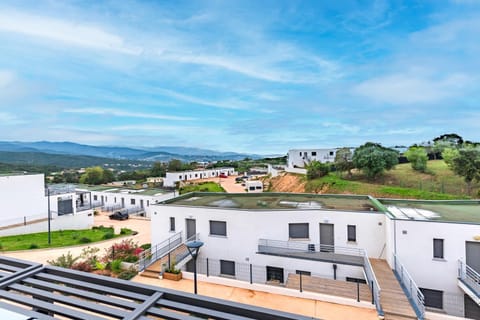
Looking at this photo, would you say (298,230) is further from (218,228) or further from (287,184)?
(287,184)

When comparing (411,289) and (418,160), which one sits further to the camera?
(418,160)

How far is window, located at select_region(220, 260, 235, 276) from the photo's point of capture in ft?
47.8

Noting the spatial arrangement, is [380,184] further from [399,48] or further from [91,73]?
[91,73]

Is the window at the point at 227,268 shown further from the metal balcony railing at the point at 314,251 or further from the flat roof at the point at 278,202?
the flat roof at the point at 278,202

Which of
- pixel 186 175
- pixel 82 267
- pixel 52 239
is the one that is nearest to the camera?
pixel 82 267

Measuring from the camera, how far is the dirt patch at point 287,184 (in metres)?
44.2

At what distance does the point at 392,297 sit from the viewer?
9844mm

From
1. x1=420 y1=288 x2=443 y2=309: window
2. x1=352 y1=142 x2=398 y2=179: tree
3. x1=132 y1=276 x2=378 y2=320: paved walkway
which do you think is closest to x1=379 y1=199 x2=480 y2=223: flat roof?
x1=420 y1=288 x2=443 y2=309: window

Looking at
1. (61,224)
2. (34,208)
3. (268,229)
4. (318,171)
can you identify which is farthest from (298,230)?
(318,171)

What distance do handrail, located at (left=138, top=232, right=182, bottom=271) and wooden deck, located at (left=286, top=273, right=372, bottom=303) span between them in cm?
684

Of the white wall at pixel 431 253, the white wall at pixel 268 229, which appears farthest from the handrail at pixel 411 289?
the white wall at pixel 268 229

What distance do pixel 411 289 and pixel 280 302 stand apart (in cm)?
526

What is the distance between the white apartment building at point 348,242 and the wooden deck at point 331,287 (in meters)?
0.27

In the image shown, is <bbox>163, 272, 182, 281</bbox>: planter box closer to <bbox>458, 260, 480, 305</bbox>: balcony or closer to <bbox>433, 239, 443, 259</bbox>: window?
<bbox>433, 239, 443, 259</bbox>: window
